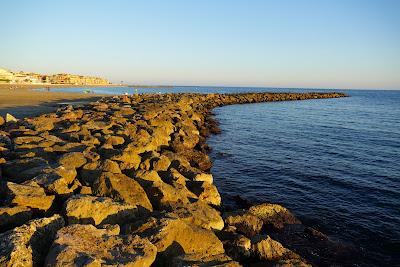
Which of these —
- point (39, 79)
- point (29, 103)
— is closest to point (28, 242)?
point (29, 103)

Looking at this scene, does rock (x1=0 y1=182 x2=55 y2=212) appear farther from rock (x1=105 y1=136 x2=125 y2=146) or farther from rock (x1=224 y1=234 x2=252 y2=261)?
rock (x1=105 y1=136 x2=125 y2=146)

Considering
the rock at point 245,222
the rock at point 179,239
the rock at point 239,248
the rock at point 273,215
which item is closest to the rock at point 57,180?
the rock at point 179,239

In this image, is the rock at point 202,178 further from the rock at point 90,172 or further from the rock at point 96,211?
the rock at point 96,211

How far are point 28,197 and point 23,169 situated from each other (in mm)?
3011

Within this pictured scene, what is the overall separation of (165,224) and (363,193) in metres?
10.9

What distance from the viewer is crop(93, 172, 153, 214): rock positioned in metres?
8.48

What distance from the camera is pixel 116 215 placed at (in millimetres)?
7426

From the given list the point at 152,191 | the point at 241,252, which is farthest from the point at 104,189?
the point at 241,252

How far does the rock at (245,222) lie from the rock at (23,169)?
18.7 feet

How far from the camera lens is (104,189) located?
28.5 feet

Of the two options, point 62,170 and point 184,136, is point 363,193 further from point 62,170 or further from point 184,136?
point 62,170

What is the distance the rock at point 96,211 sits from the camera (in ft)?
23.0

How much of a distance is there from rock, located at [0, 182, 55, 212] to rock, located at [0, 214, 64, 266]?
1.43 metres

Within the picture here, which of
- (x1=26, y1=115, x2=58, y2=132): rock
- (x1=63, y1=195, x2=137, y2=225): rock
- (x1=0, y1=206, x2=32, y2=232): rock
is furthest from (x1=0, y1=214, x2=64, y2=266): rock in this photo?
(x1=26, y1=115, x2=58, y2=132): rock
